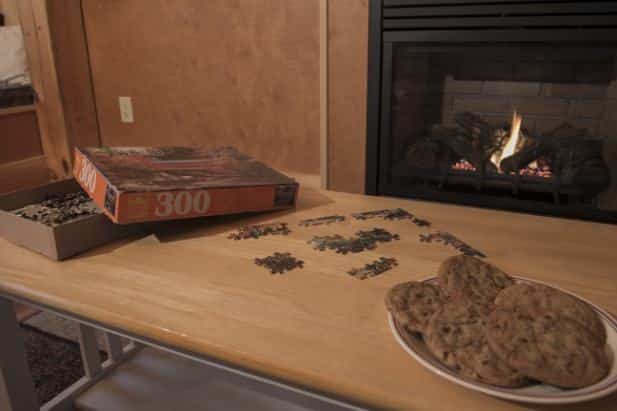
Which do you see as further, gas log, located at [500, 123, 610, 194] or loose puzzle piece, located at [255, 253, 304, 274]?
gas log, located at [500, 123, 610, 194]

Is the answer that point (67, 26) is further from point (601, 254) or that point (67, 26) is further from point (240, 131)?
point (601, 254)

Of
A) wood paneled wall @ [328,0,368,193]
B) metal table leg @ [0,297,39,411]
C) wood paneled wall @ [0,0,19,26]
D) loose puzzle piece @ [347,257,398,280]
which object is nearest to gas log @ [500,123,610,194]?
wood paneled wall @ [328,0,368,193]

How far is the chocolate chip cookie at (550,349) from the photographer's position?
0.52m

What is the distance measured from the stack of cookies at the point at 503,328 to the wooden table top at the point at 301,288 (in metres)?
0.03

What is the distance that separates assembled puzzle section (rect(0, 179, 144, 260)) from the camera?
891 millimetres

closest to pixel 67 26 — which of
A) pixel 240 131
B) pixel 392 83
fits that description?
pixel 240 131

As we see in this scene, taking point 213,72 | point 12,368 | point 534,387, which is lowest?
point 12,368

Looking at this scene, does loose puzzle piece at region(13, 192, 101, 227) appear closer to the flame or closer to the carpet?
the carpet

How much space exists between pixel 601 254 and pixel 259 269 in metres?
0.63

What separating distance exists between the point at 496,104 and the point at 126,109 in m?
1.28

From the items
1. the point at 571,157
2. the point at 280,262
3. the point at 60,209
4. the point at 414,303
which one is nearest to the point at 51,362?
the point at 60,209

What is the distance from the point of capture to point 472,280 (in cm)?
72

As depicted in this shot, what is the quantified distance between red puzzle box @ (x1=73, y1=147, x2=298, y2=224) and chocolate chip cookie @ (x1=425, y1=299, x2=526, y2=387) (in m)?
0.54

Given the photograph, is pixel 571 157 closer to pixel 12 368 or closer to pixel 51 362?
pixel 12 368
